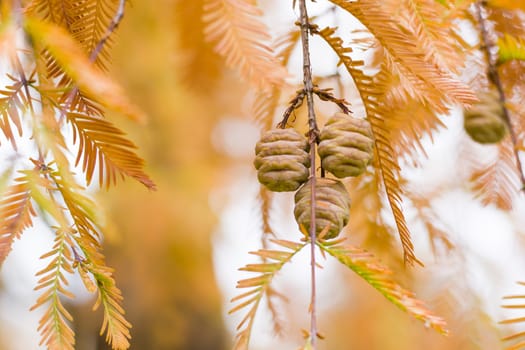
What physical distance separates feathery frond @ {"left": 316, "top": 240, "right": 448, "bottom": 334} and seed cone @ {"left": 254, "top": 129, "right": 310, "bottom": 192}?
11 centimetres

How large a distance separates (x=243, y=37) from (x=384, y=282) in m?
0.24

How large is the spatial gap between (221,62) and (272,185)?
0.38 m

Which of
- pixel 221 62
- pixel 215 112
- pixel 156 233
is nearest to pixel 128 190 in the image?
pixel 156 233

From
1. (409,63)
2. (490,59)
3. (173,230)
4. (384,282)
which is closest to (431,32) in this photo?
(409,63)

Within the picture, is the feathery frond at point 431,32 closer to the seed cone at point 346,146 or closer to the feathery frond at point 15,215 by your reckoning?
the seed cone at point 346,146

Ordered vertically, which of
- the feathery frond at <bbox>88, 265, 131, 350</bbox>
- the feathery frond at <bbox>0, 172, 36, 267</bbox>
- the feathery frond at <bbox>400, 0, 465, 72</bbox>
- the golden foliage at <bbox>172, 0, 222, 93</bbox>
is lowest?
the feathery frond at <bbox>88, 265, 131, 350</bbox>

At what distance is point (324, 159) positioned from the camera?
56cm

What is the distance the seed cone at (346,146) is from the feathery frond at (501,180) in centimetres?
42

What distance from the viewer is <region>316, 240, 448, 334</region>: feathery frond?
437 millimetres

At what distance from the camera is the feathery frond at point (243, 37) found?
0.46m

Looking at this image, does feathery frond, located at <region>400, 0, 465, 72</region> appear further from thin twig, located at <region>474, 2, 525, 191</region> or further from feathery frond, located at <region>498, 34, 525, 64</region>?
thin twig, located at <region>474, 2, 525, 191</region>

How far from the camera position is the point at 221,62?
890 millimetres

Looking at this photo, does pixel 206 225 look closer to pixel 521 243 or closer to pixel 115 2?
pixel 521 243

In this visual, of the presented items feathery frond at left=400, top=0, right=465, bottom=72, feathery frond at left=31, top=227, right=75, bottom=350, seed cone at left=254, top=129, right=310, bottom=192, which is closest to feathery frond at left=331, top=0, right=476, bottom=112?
feathery frond at left=400, top=0, right=465, bottom=72
